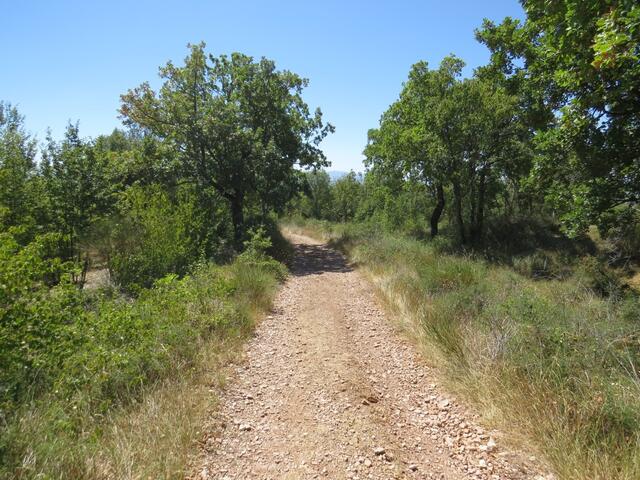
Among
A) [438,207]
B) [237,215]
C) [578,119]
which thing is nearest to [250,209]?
[237,215]

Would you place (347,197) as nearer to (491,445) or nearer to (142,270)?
(142,270)

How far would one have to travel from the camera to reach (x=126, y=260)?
9914 millimetres

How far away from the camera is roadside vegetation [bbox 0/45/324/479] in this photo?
3.02 m

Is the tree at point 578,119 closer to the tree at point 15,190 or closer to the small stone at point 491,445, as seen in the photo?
the small stone at point 491,445

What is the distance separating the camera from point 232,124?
1494 centimetres

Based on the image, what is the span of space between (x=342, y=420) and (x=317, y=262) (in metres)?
10.9

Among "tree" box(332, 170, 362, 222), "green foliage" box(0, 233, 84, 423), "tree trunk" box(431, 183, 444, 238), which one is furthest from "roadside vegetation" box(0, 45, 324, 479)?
"tree" box(332, 170, 362, 222)

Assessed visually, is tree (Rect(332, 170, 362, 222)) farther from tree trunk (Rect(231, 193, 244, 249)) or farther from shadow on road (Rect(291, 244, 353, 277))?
tree trunk (Rect(231, 193, 244, 249))

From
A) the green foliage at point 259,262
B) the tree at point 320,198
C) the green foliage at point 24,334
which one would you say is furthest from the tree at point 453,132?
the tree at point 320,198

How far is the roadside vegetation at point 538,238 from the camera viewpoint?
318cm

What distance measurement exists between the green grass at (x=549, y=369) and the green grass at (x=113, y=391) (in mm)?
3400

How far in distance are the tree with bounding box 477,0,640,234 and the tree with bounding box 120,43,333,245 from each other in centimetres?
1025

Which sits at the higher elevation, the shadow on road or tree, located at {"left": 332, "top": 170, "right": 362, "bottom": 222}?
tree, located at {"left": 332, "top": 170, "right": 362, "bottom": 222}

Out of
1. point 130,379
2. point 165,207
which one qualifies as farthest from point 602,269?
point 165,207
